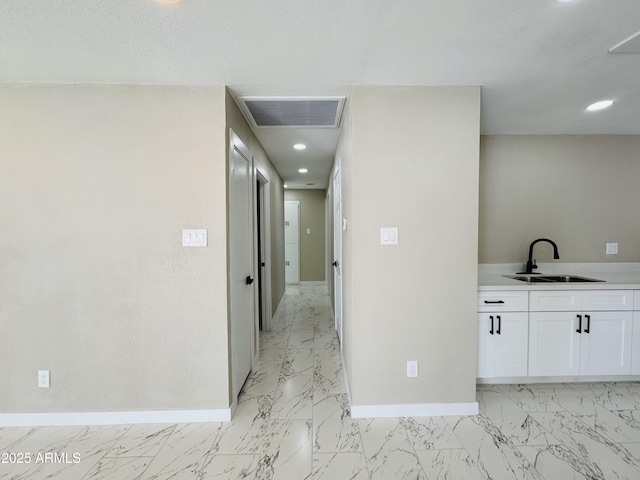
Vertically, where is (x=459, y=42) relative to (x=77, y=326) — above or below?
above

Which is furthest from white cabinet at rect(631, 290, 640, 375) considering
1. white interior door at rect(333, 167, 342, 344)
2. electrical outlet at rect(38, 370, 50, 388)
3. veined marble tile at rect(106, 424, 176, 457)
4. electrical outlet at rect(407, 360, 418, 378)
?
electrical outlet at rect(38, 370, 50, 388)

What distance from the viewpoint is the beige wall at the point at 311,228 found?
22.5ft

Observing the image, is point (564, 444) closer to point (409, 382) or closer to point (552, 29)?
point (409, 382)

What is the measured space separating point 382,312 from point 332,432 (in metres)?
0.85

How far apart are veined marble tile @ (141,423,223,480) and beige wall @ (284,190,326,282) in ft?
16.3

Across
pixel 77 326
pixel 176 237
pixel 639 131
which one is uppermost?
→ pixel 639 131

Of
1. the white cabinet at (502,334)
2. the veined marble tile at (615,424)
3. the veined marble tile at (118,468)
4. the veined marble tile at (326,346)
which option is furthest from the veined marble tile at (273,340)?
the veined marble tile at (615,424)

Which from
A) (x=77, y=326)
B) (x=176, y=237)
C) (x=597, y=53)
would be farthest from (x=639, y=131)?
(x=77, y=326)

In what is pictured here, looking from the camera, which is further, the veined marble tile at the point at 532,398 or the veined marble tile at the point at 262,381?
the veined marble tile at the point at 262,381

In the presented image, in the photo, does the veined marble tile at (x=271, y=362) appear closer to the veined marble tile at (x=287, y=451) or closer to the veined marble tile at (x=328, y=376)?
the veined marble tile at (x=328, y=376)

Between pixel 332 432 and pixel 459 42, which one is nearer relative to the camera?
pixel 459 42

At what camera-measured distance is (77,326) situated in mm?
1969

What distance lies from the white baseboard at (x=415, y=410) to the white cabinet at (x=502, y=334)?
15.1 inches

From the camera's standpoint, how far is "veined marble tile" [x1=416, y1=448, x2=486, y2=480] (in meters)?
1.57
